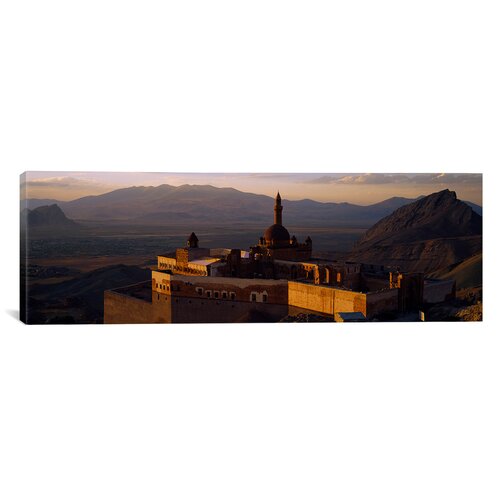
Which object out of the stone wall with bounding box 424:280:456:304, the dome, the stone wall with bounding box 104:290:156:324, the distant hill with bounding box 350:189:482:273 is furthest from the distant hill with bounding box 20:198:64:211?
the stone wall with bounding box 424:280:456:304

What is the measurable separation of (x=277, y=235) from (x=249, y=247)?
85 centimetres

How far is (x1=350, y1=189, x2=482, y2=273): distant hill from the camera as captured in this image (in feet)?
56.5

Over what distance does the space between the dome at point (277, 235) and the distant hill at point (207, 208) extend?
0.23 meters

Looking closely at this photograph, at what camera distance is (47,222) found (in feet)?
52.0

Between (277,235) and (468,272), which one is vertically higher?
(277,235)

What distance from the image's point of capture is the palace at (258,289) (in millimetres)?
16047

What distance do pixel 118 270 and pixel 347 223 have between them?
647 cm

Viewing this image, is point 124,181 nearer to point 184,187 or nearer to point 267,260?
point 184,187

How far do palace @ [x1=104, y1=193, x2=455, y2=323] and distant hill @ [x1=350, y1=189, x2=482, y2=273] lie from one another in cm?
52

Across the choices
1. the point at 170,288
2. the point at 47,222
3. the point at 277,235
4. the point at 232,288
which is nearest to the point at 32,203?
the point at 47,222

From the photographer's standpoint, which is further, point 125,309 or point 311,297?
point 125,309

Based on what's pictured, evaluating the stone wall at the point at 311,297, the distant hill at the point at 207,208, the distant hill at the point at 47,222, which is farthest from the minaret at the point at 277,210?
the distant hill at the point at 47,222

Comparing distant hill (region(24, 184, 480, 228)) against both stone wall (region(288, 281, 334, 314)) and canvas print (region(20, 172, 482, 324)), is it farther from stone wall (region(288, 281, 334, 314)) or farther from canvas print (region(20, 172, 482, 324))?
stone wall (region(288, 281, 334, 314))

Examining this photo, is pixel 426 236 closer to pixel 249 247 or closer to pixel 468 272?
pixel 468 272
